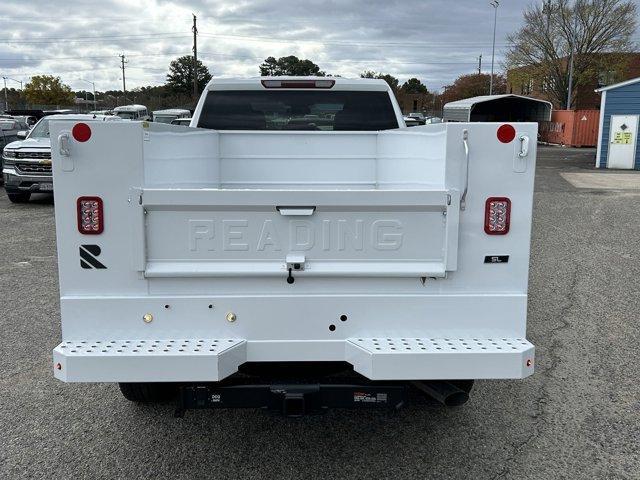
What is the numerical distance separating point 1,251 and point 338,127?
6.48 m

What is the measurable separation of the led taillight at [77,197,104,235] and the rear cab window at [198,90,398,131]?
2921mm

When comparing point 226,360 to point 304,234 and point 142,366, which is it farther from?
point 304,234

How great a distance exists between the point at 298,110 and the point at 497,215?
3.24 meters

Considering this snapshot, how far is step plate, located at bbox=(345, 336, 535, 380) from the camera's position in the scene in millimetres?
3084

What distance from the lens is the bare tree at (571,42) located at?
51.9 m

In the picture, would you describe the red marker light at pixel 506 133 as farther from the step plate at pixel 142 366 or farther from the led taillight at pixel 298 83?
the led taillight at pixel 298 83

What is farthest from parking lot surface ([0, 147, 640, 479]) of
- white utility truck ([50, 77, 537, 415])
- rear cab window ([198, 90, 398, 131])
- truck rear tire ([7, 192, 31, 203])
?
truck rear tire ([7, 192, 31, 203])

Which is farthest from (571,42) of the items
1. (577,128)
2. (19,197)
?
(19,197)

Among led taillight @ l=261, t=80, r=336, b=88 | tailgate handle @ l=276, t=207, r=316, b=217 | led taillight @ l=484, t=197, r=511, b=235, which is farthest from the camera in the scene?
led taillight @ l=261, t=80, r=336, b=88

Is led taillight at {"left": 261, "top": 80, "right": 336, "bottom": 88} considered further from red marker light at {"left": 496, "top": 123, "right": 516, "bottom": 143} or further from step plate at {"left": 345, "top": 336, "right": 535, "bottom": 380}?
step plate at {"left": 345, "top": 336, "right": 535, "bottom": 380}

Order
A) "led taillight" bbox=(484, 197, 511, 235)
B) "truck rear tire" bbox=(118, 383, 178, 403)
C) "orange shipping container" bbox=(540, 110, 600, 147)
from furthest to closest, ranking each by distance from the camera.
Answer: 1. "orange shipping container" bbox=(540, 110, 600, 147)
2. "truck rear tire" bbox=(118, 383, 178, 403)
3. "led taillight" bbox=(484, 197, 511, 235)

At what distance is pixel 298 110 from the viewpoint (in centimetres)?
611

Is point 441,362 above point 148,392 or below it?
above

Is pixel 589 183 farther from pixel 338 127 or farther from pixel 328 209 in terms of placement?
pixel 328 209
